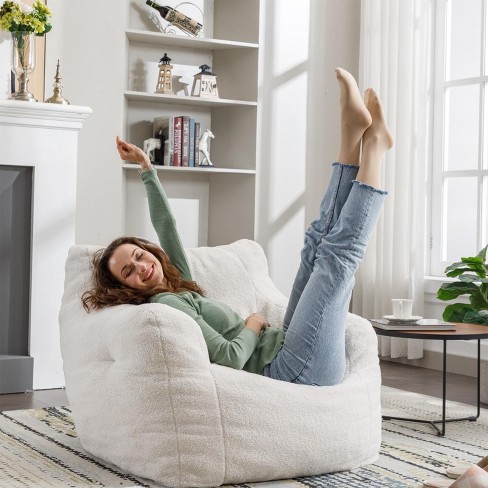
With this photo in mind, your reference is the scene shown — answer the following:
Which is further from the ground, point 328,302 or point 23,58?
point 23,58

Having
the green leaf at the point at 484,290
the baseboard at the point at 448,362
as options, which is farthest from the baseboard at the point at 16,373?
the baseboard at the point at 448,362

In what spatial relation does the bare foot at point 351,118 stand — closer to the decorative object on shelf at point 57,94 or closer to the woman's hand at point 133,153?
the woman's hand at point 133,153

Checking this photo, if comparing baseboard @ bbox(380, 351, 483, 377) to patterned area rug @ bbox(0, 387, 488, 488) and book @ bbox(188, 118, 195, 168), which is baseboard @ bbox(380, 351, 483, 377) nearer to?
patterned area rug @ bbox(0, 387, 488, 488)

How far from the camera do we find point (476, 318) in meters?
3.88

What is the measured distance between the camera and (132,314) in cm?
242

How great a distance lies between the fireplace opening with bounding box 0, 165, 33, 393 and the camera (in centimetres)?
395

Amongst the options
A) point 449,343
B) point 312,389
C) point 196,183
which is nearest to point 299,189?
point 196,183

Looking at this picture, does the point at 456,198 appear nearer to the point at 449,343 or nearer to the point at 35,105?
the point at 449,343

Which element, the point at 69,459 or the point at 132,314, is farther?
the point at 69,459

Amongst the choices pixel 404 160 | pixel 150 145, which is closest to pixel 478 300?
pixel 404 160

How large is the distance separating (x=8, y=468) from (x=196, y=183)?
9.28 ft

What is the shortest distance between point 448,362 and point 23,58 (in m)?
2.67

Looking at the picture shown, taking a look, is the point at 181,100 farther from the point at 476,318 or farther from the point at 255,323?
the point at 255,323

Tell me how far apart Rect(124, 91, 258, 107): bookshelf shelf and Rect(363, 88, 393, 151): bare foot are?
83.4 inches
